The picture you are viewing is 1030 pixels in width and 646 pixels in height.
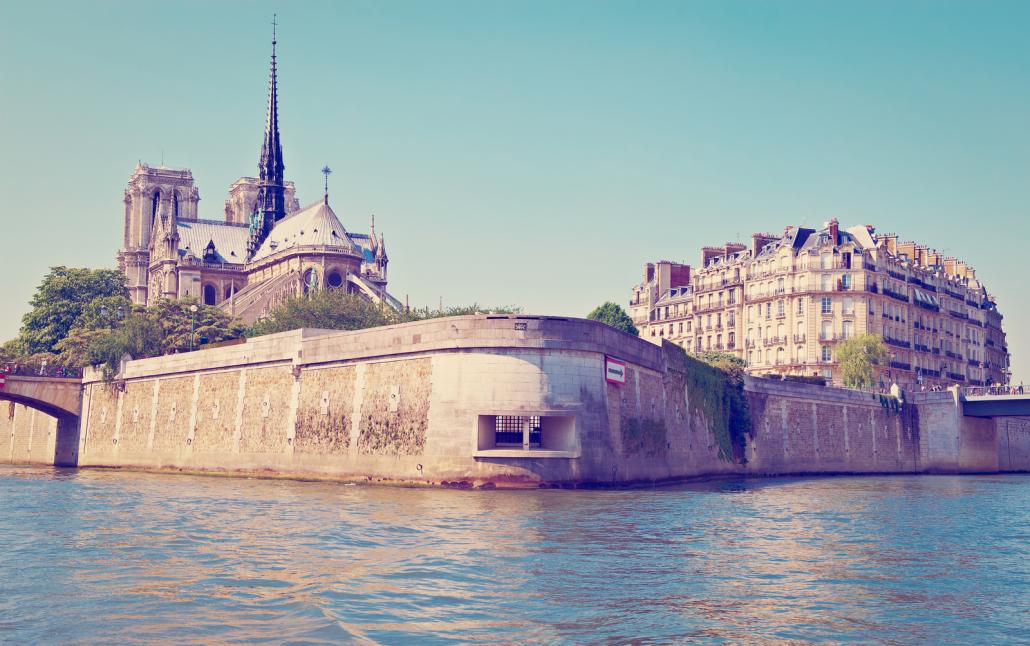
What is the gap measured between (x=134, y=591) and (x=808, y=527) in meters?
19.4

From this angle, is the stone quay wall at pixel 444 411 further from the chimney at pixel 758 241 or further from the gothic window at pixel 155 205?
the gothic window at pixel 155 205

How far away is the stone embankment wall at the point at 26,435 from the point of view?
7599cm

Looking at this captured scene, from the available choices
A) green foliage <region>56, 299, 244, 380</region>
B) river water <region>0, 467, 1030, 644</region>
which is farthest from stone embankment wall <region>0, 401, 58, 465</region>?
river water <region>0, 467, 1030, 644</region>

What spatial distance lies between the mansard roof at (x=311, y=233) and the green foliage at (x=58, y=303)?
2045 cm

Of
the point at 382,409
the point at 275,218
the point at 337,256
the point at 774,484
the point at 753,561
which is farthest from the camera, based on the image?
the point at 275,218

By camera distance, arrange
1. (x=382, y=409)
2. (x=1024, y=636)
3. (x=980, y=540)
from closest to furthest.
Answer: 1. (x=1024, y=636)
2. (x=980, y=540)
3. (x=382, y=409)

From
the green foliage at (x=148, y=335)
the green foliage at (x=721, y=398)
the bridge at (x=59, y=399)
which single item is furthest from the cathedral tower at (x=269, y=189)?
the green foliage at (x=721, y=398)

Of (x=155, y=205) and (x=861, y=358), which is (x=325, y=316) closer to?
(x=861, y=358)

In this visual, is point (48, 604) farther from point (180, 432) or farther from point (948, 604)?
point (180, 432)

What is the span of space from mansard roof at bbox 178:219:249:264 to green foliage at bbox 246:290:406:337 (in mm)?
58908

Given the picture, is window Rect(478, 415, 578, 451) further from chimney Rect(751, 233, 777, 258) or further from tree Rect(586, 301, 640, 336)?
chimney Rect(751, 233, 777, 258)

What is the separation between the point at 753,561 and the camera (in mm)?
24031

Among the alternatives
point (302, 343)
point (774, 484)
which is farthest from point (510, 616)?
point (774, 484)

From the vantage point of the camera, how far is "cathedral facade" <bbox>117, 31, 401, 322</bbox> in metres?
118
